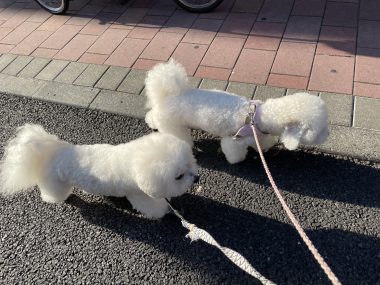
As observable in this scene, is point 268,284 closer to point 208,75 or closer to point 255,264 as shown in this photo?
point 255,264

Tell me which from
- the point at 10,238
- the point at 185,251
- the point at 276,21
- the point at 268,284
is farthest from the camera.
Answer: the point at 276,21

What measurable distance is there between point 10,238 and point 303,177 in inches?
86.6

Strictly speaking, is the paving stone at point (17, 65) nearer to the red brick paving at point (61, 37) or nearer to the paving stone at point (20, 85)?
the paving stone at point (20, 85)

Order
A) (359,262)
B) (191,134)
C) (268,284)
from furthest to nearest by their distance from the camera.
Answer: (191,134) → (359,262) → (268,284)

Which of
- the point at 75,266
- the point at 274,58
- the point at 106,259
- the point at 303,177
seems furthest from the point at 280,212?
the point at 274,58

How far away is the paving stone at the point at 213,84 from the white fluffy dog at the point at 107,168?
54.4 inches

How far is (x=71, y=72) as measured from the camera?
405 cm

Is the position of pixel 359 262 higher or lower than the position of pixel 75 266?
higher

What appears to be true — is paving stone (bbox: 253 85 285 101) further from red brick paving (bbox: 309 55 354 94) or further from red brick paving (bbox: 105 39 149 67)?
red brick paving (bbox: 105 39 149 67)

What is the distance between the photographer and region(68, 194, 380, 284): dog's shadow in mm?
2297

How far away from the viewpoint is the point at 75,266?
2518 millimetres

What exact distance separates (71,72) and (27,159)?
1.81 meters

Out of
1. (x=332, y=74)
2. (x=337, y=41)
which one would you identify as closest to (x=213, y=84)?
(x=332, y=74)

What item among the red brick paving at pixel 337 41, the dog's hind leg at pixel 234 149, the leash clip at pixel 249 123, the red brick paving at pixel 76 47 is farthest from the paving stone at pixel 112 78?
the red brick paving at pixel 337 41
